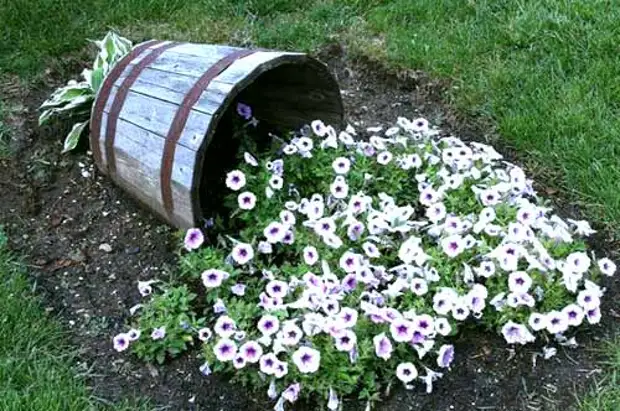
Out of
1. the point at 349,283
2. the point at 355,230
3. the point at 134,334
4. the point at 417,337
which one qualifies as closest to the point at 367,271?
the point at 349,283

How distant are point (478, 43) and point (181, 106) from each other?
196cm

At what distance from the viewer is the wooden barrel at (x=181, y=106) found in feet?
10.0

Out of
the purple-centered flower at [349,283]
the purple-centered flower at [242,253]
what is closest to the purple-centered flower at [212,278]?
the purple-centered flower at [242,253]

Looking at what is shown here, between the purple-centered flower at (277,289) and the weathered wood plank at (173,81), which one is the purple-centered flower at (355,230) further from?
the weathered wood plank at (173,81)

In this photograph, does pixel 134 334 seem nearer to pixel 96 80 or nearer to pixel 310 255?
pixel 310 255

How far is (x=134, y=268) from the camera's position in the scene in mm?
3293

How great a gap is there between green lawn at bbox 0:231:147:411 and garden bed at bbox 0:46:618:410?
2.8 inches

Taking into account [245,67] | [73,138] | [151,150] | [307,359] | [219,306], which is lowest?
[73,138]

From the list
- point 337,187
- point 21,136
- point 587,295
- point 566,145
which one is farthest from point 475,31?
point 21,136

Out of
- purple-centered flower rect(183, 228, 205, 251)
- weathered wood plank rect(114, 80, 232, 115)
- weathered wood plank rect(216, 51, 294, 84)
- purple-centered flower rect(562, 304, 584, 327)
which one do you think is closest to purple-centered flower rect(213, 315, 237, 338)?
purple-centered flower rect(183, 228, 205, 251)

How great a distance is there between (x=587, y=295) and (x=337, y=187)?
3.27 ft

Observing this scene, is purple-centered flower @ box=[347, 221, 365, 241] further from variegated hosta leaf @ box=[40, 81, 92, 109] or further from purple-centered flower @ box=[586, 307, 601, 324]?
variegated hosta leaf @ box=[40, 81, 92, 109]

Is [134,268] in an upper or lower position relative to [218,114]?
lower

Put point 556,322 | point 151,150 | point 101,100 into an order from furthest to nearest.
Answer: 1. point 101,100
2. point 151,150
3. point 556,322
